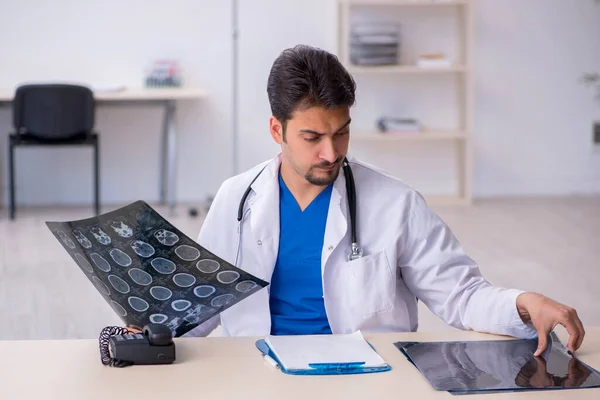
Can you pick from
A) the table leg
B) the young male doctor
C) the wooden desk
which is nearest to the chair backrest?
the wooden desk

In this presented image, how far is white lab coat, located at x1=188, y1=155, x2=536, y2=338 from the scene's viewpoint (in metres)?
1.73

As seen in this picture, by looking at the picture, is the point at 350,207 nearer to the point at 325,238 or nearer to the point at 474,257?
the point at 325,238

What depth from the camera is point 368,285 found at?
68.2 inches

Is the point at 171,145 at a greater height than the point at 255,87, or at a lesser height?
lesser

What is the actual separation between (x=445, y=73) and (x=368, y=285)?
A: 4.67 m

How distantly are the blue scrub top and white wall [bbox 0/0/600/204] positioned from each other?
14.2 ft

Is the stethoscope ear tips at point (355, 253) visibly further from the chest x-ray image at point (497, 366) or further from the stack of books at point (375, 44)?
the stack of books at point (375, 44)

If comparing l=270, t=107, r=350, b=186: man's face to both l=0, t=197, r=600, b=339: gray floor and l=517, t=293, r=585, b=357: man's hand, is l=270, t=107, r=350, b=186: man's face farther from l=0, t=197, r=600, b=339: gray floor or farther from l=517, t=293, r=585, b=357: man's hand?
l=0, t=197, r=600, b=339: gray floor

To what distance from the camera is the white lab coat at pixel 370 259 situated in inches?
68.1

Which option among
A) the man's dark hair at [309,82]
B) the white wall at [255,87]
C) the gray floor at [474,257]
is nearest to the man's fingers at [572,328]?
the man's dark hair at [309,82]

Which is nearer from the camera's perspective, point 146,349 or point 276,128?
point 146,349

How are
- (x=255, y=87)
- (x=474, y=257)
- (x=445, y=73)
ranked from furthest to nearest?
(x=445, y=73) → (x=255, y=87) → (x=474, y=257)

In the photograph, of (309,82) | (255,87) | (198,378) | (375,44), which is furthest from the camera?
(255,87)

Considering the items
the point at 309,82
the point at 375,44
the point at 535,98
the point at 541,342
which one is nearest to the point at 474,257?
the point at 375,44
